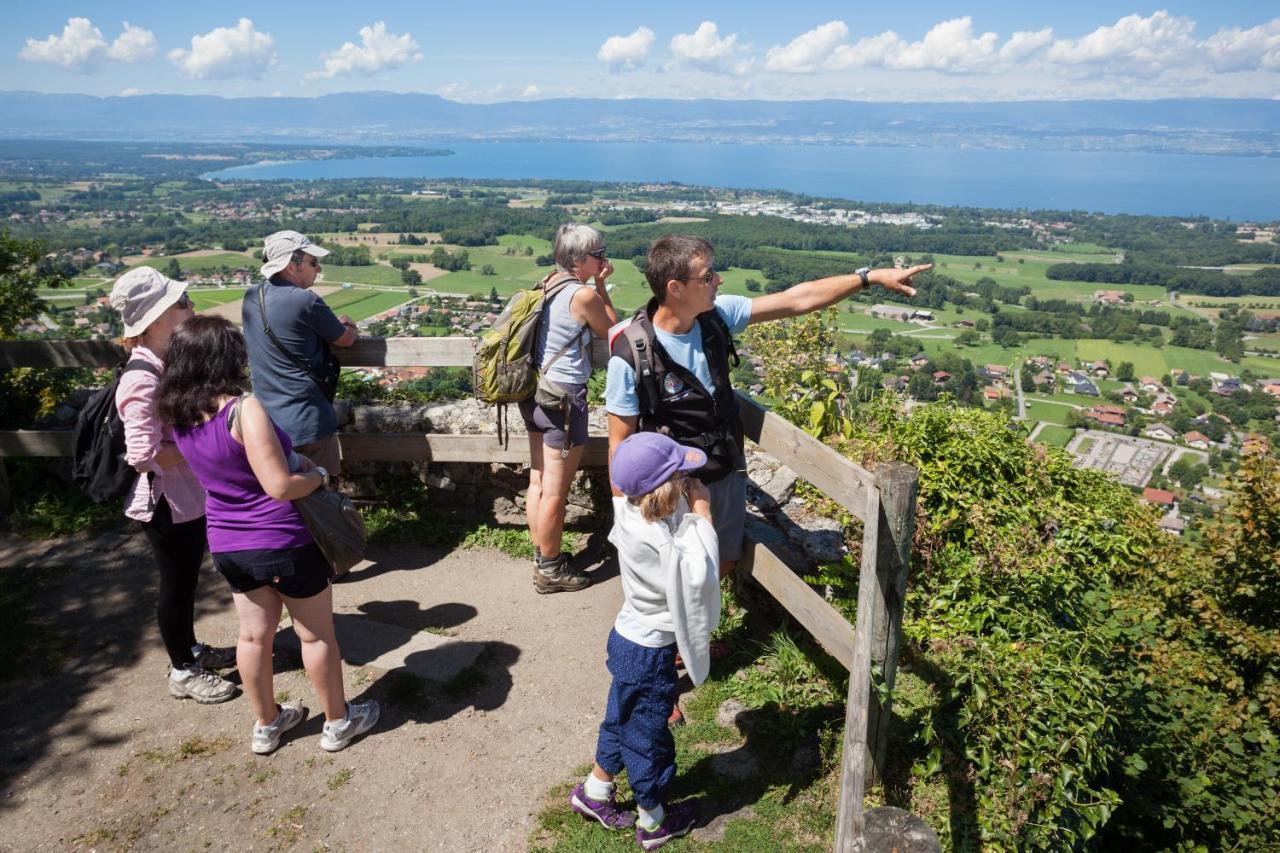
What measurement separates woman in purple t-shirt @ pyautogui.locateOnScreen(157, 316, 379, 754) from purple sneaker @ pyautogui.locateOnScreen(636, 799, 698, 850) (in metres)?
1.65

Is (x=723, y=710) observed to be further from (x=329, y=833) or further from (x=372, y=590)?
(x=372, y=590)

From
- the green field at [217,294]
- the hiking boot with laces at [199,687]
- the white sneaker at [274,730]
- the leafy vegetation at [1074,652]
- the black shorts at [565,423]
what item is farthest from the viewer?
the green field at [217,294]

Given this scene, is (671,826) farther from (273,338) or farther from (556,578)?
(273,338)

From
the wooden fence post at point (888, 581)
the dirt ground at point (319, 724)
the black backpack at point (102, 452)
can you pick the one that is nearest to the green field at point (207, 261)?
the dirt ground at point (319, 724)

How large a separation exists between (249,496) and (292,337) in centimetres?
132

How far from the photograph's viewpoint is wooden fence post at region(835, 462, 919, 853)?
104 inches

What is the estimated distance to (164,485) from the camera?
374cm

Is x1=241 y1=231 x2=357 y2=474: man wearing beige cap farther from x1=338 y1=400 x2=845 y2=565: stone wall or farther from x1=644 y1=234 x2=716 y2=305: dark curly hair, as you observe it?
x1=644 y1=234 x2=716 y2=305: dark curly hair

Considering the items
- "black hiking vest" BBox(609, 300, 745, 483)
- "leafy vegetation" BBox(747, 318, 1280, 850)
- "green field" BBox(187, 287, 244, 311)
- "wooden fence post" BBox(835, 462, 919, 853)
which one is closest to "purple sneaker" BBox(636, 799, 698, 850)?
"wooden fence post" BBox(835, 462, 919, 853)

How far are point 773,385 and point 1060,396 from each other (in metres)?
24.6

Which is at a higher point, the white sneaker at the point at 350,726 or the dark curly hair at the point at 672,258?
the dark curly hair at the point at 672,258

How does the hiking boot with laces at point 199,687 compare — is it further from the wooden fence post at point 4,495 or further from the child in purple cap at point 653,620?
the wooden fence post at point 4,495

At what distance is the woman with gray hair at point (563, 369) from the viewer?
412cm

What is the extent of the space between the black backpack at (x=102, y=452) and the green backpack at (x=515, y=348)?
1.87m
